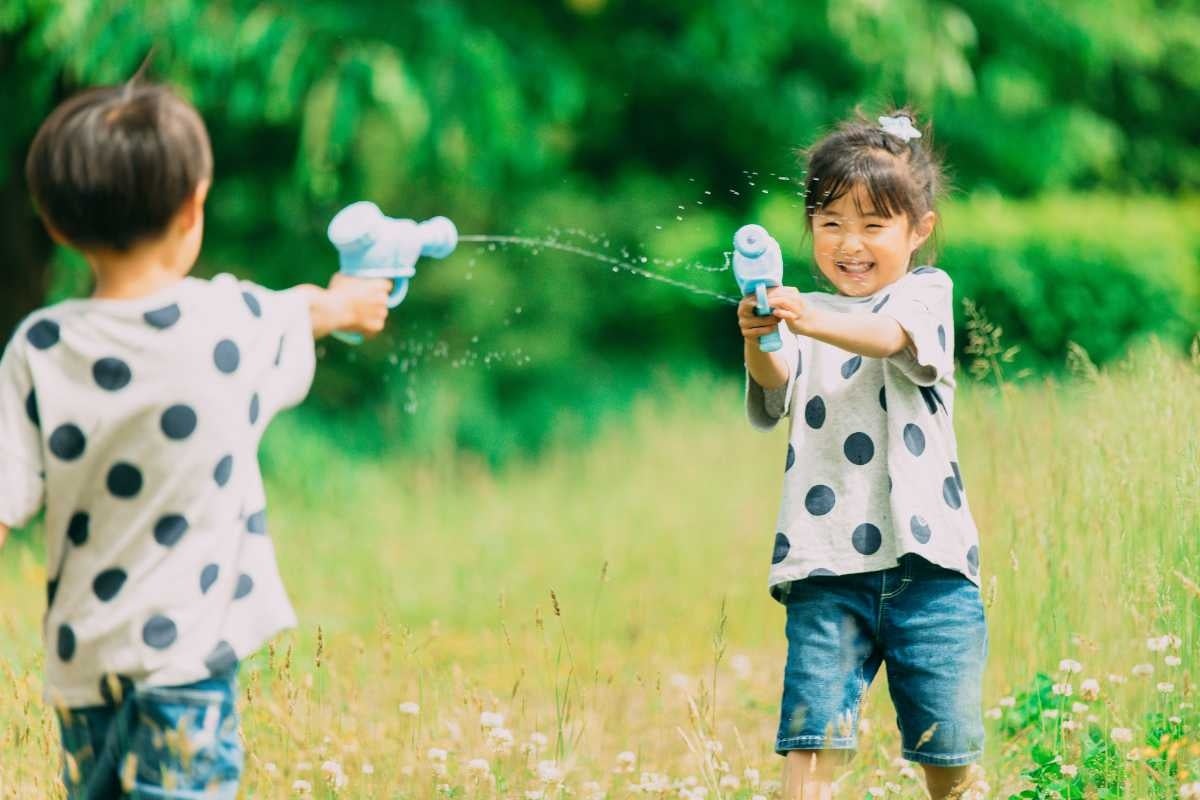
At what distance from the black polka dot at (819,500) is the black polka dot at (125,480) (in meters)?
1.29

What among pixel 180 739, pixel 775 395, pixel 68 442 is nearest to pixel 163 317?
pixel 68 442

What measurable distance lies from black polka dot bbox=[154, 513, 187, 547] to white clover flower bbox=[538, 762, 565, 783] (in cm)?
107

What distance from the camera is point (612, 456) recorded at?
8.03m

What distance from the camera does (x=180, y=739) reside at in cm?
221

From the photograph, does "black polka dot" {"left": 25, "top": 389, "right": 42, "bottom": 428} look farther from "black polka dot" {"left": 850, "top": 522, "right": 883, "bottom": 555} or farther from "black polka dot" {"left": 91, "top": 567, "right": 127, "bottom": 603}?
"black polka dot" {"left": 850, "top": 522, "right": 883, "bottom": 555}

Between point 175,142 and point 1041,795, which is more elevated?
point 175,142

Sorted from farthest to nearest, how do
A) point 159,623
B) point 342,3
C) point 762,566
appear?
point 342,3 → point 762,566 → point 159,623

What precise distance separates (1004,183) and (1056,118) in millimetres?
625

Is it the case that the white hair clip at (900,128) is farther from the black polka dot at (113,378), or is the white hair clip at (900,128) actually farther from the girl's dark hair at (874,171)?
the black polka dot at (113,378)

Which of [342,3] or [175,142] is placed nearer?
[175,142]

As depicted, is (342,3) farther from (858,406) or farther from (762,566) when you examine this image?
(858,406)

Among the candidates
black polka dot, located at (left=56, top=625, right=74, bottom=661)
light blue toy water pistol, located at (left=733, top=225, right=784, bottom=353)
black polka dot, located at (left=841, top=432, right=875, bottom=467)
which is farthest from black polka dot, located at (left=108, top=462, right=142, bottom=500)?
black polka dot, located at (left=841, top=432, right=875, bottom=467)

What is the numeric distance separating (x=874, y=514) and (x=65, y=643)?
1.46 meters

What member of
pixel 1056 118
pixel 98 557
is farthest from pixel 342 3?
pixel 98 557
